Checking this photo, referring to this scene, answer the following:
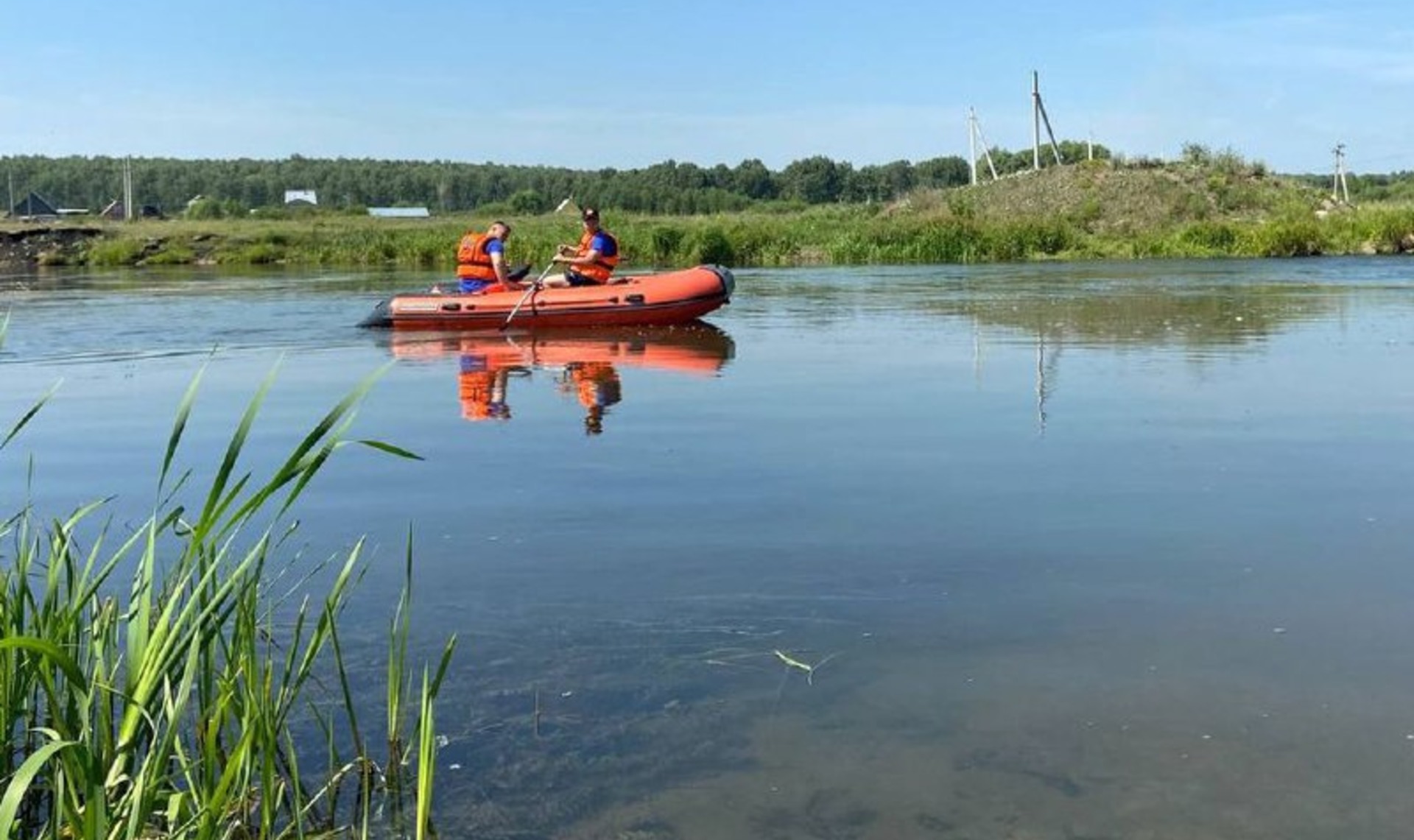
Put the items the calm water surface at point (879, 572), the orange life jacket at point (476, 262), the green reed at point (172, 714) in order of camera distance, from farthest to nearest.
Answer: the orange life jacket at point (476, 262), the calm water surface at point (879, 572), the green reed at point (172, 714)

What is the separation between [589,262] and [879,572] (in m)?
11.1

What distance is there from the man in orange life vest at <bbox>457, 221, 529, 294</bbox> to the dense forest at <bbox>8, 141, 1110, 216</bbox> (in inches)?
2262

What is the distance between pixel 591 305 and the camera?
53.2 ft

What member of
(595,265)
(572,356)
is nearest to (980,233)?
(595,265)

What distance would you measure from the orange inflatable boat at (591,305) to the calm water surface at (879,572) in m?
2.63

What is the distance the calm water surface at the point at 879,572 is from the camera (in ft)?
12.4

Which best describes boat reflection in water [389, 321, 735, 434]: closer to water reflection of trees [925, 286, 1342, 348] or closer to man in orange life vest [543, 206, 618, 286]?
man in orange life vest [543, 206, 618, 286]

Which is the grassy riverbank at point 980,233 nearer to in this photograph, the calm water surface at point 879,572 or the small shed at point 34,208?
the calm water surface at point 879,572

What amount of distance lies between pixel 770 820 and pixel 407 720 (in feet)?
3.82

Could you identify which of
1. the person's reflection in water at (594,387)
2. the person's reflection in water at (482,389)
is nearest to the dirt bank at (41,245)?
the person's reflection in water at (482,389)

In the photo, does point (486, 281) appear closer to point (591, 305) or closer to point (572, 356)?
point (591, 305)

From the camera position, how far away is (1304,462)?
7742mm

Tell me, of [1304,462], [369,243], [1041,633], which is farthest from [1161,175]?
[1041,633]

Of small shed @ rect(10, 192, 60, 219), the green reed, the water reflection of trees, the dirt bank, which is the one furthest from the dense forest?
the green reed
